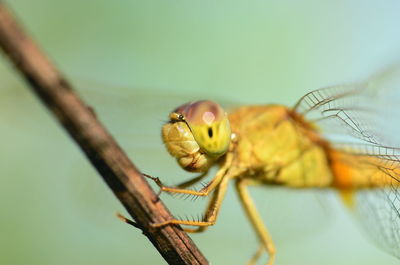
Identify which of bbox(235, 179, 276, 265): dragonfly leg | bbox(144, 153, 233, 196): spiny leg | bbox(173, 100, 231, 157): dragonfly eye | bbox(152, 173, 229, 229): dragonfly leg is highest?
bbox(173, 100, 231, 157): dragonfly eye

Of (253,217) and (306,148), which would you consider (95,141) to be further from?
(306,148)

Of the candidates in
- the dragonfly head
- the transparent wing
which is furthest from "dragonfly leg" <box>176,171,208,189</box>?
the transparent wing

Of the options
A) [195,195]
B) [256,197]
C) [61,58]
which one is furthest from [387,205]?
[61,58]

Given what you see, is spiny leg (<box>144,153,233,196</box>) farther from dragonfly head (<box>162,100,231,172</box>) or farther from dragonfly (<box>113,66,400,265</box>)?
dragonfly head (<box>162,100,231,172</box>)

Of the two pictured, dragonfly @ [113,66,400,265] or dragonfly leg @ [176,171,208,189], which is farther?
dragonfly leg @ [176,171,208,189]

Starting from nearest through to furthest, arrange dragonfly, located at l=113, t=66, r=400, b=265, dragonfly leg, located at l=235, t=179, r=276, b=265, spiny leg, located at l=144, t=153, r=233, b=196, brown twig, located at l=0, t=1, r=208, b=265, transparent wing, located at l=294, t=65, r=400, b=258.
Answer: brown twig, located at l=0, t=1, r=208, b=265 → spiny leg, located at l=144, t=153, r=233, b=196 → dragonfly, located at l=113, t=66, r=400, b=265 → transparent wing, located at l=294, t=65, r=400, b=258 → dragonfly leg, located at l=235, t=179, r=276, b=265

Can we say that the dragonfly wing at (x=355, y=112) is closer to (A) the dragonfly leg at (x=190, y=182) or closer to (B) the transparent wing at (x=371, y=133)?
(B) the transparent wing at (x=371, y=133)

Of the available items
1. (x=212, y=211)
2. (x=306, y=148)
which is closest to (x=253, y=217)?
(x=306, y=148)
